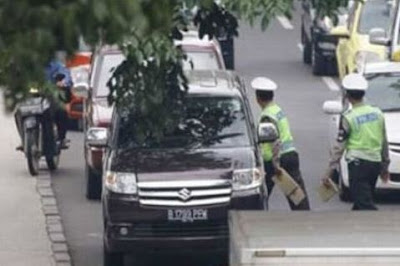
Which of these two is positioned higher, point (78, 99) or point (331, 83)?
point (78, 99)

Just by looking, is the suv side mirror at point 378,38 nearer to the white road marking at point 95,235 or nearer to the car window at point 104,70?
the car window at point 104,70

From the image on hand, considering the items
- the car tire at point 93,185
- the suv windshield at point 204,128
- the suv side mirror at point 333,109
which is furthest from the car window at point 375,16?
the suv windshield at point 204,128

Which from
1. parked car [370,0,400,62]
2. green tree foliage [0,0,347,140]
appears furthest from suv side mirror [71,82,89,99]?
green tree foliage [0,0,347,140]

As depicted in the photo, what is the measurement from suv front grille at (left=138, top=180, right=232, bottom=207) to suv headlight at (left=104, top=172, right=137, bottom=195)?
0.25 ft

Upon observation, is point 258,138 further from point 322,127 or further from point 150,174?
point 322,127

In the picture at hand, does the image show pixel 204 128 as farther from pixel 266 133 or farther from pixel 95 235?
pixel 95 235

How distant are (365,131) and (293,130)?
29.6ft

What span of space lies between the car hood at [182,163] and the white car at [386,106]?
8.94 feet

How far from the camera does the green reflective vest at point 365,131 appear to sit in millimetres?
17719

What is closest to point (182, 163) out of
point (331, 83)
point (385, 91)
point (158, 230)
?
point (158, 230)

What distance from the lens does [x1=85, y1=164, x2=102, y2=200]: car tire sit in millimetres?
20859

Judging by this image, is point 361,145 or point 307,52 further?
point 307,52

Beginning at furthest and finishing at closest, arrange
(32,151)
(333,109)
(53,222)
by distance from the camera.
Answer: (32,151) < (333,109) < (53,222)

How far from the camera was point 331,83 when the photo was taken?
32.0 metres
